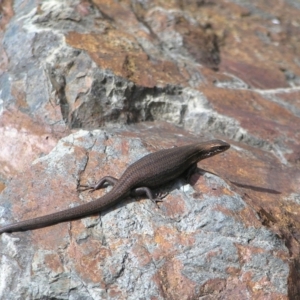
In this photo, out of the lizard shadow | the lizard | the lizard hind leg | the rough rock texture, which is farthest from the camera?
the lizard shadow

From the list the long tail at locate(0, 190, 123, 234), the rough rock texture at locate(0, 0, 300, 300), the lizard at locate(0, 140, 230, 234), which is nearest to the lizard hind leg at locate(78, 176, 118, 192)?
the lizard at locate(0, 140, 230, 234)

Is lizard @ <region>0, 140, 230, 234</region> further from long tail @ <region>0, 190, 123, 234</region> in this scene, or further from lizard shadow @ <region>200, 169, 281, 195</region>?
lizard shadow @ <region>200, 169, 281, 195</region>

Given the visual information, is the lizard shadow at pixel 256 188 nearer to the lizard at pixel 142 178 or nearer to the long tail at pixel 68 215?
the lizard at pixel 142 178

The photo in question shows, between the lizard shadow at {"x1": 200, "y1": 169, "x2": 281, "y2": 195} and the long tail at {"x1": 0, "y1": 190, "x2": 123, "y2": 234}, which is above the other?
the long tail at {"x1": 0, "y1": 190, "x2": 123, "y2": 234}

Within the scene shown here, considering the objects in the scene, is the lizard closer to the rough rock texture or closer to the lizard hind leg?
the lizard hind leg

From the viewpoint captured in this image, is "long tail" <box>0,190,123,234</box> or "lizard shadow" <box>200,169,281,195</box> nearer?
"long tail" <box>0,190,123,234</box>

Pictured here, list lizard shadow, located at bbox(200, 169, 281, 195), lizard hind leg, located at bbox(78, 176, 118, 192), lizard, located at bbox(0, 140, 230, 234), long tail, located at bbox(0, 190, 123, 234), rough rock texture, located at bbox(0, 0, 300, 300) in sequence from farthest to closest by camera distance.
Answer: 1. lizard shadow, located at bbox(200, 169, 281, 195)
2. lizard hind leg, located at bbox(78, 176, 118, 192)
3. lizard, located at bbox(0, 140, 230, 234)
4. long tail, located at bbox(0, 190, 123, 234)
5. rough rock texture, located at bbox(0, 0, 300, 300)

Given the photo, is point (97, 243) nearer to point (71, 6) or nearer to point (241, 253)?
point (241, 253)

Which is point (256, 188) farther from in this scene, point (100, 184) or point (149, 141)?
point (100, 184)
